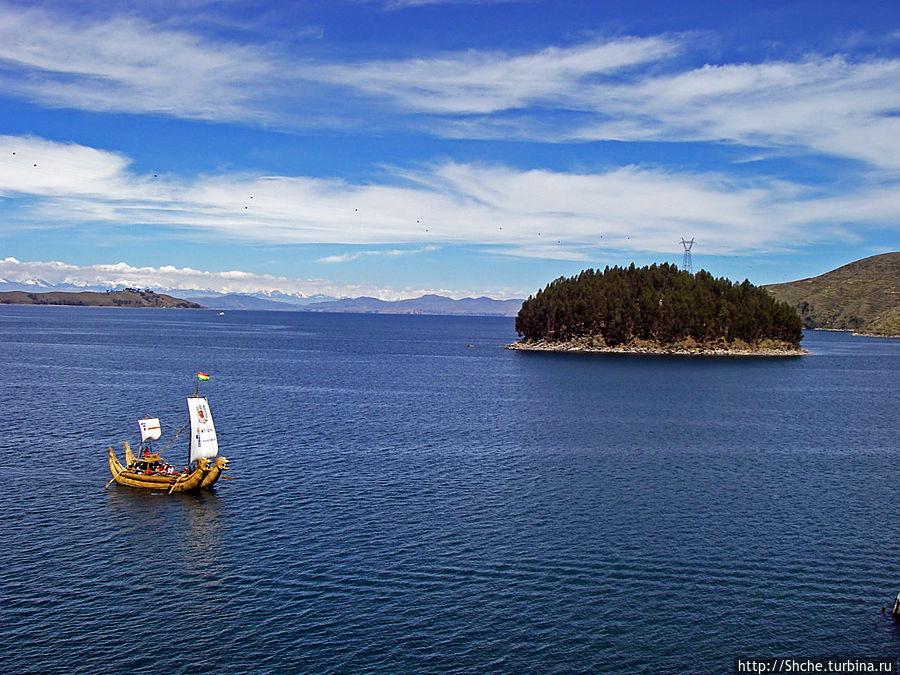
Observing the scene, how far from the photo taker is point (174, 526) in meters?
52.7

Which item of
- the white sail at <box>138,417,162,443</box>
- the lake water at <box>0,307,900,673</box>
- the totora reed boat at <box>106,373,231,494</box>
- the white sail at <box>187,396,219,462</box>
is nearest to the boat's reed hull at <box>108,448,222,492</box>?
the totora reed boat at <box>106,373,231,494</box>

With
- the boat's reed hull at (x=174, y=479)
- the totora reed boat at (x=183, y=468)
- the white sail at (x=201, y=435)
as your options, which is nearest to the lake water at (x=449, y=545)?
the boat's reed hull at (x=174, y=479)

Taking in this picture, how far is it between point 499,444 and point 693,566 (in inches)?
1465

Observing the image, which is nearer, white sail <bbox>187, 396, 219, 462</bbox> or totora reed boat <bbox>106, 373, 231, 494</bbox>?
totora reed boat <bbox>106, 373, 231, 494</bbox>

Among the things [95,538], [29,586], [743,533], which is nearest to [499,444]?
[743,533]

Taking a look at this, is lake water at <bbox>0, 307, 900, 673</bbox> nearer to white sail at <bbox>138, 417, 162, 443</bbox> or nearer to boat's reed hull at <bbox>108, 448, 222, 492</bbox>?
boat's reed hull at <bbox>108, 448, 222, 492</bbox>

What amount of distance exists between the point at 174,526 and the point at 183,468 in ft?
55.5

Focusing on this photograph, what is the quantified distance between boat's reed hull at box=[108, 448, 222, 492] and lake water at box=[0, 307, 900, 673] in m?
1.15

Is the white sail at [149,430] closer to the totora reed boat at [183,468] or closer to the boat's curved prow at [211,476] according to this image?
the totora reed boat at [183,468]

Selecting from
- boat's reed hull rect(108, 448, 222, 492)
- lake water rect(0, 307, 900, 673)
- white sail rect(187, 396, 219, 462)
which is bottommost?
lake water rect(0, 307, 900, 673)

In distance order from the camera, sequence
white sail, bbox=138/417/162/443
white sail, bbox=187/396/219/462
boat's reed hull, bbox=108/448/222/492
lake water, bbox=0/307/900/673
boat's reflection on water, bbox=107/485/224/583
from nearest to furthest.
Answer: lake water, bbox=0/307/900/673
boat's reflection on water, bbox=107/485/224/583
boat's reed hull, bbox=108/448/222/492
white sail, bbox=187/396/219/462
white sail, bbox=138/417/162/443

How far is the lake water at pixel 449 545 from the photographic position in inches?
1417

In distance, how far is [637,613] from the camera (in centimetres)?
3959

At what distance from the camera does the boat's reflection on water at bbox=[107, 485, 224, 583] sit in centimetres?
4588
